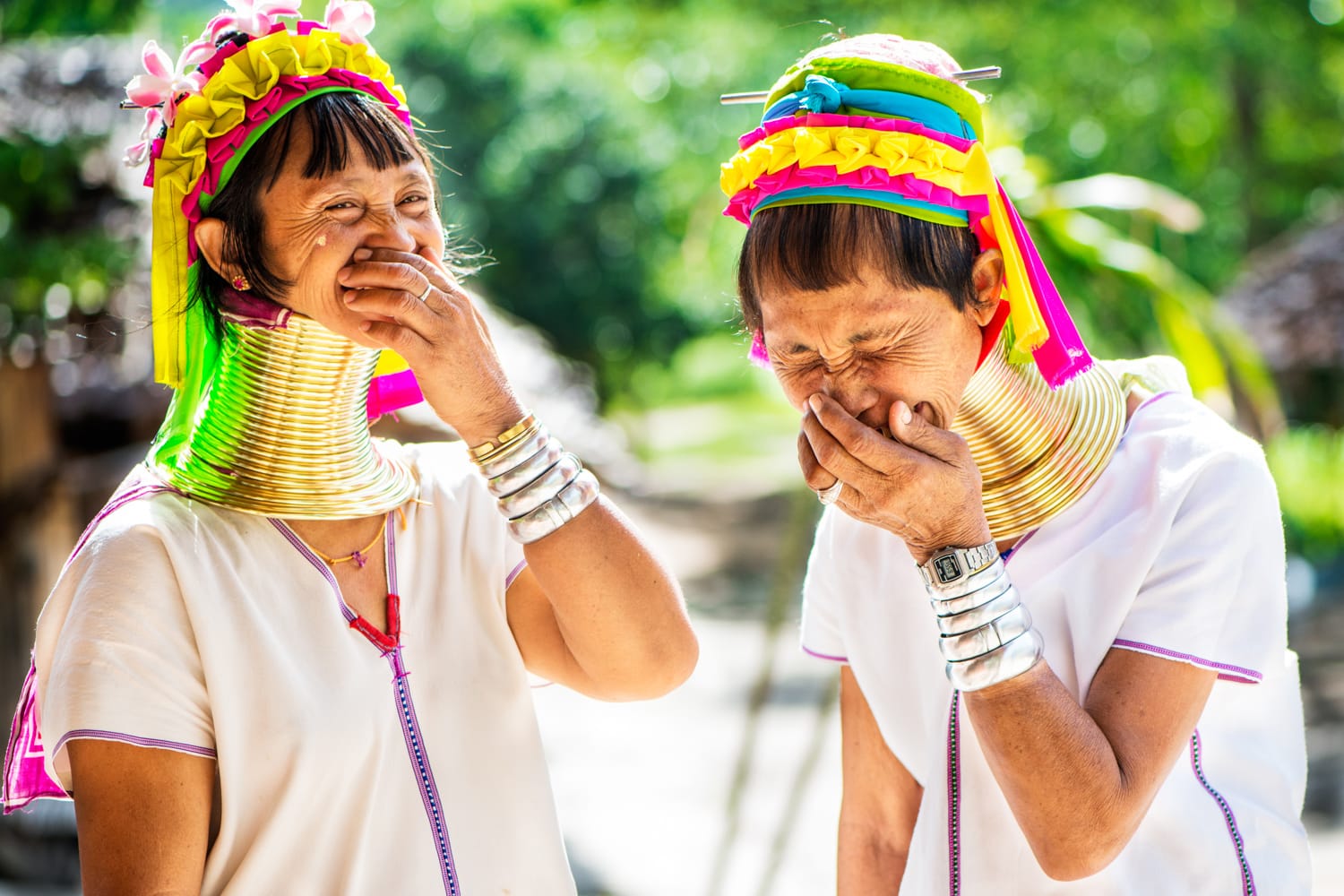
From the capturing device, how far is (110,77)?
5.03m

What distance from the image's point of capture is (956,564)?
185cm

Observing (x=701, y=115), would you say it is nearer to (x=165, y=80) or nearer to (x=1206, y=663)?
(x=165, y=80)

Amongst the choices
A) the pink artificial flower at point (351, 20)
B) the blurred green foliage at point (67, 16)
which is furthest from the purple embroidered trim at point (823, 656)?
the blurred green foliage at point (67, 16)

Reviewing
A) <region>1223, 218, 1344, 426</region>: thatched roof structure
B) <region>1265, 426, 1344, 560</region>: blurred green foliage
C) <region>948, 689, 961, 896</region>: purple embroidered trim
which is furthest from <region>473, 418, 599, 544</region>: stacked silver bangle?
<region>1223, 218, 1344, 426</region>: thatched roof structure

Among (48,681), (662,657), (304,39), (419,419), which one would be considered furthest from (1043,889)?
(419,419)

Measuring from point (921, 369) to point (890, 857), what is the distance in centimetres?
91

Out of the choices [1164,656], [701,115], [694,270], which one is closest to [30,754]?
[1164,656]

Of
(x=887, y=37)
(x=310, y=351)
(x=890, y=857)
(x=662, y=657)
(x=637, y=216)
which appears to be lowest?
(x=637, y=216)

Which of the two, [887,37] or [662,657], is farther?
[662,657]

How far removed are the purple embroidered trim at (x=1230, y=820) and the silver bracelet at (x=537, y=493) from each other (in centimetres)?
104

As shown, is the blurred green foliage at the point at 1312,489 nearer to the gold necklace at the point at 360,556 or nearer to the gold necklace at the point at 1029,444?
the gold necklace at the point at 1029,444

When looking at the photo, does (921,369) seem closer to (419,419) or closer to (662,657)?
(662,657)

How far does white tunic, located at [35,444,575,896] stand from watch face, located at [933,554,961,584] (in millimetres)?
775

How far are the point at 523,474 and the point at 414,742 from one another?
1.54 ft
